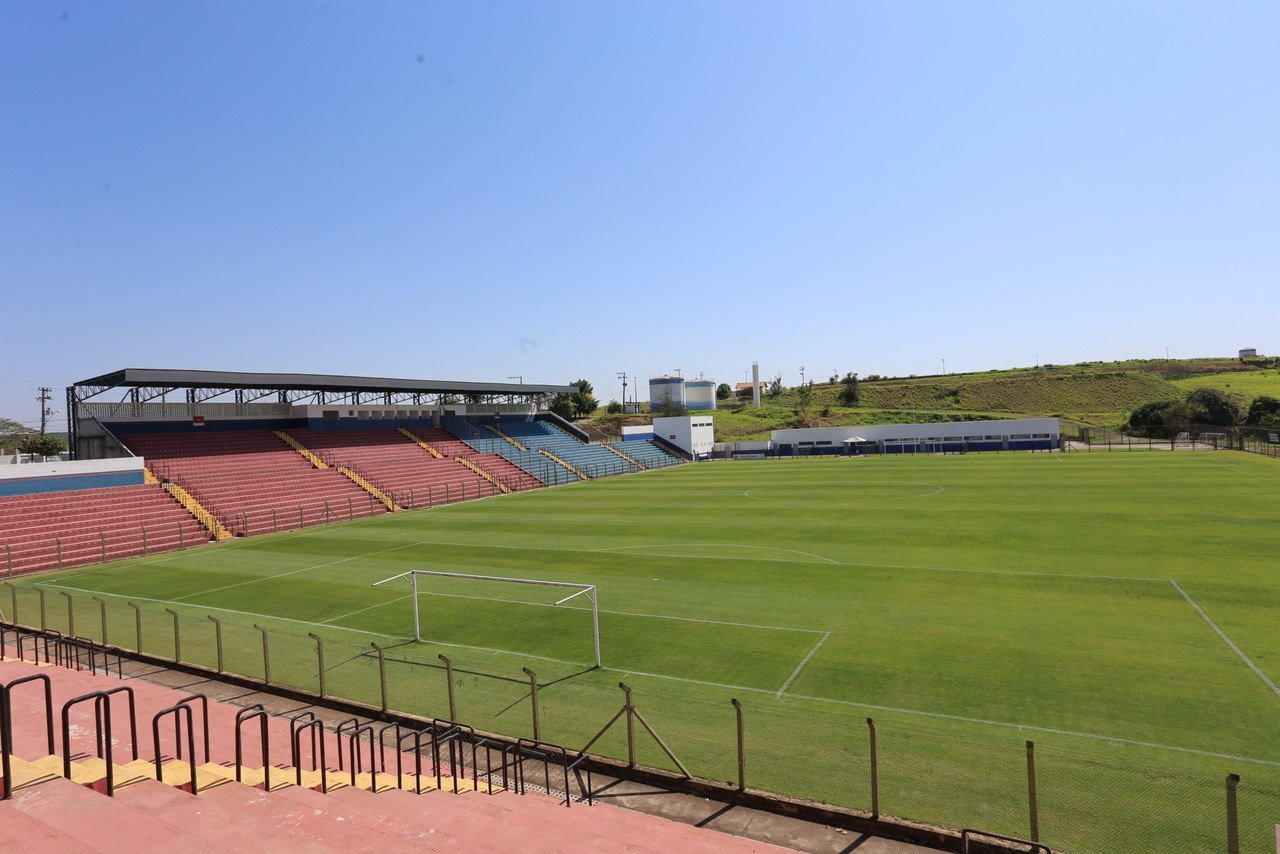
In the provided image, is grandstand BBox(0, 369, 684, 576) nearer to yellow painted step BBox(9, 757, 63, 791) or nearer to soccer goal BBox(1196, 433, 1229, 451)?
yellow painted step BBox(9, 757, 63, 791)

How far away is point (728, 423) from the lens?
114 meters

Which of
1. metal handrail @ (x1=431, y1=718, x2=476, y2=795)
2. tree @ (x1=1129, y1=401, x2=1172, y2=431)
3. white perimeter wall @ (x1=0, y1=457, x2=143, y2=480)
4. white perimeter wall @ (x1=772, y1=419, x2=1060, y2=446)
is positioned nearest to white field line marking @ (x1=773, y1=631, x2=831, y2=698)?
metal handrail @ (x1=431, y1=718, x2=476, y2=795)

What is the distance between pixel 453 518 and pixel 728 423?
80.6m

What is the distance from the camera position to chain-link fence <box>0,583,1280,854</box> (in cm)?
800

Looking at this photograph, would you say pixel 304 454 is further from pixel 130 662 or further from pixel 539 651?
pixel 539 651

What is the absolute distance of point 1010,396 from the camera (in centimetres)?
12850

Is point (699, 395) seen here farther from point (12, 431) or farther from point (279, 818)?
point (279, 818)

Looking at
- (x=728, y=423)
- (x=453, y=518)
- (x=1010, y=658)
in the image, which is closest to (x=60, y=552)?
(x=453, y=518)

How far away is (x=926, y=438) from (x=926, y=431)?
81 centimetres

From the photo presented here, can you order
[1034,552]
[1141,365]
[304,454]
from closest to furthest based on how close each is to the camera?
[1034,552] < [304,454] < [1141,365]

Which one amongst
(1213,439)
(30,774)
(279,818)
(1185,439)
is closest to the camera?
(30,774)

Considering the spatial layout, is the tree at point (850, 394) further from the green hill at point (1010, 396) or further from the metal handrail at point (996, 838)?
the metal handrail at point (996, 838)

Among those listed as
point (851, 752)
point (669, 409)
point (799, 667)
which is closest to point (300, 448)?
point (799, 667)

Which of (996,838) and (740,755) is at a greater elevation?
(740,755)
